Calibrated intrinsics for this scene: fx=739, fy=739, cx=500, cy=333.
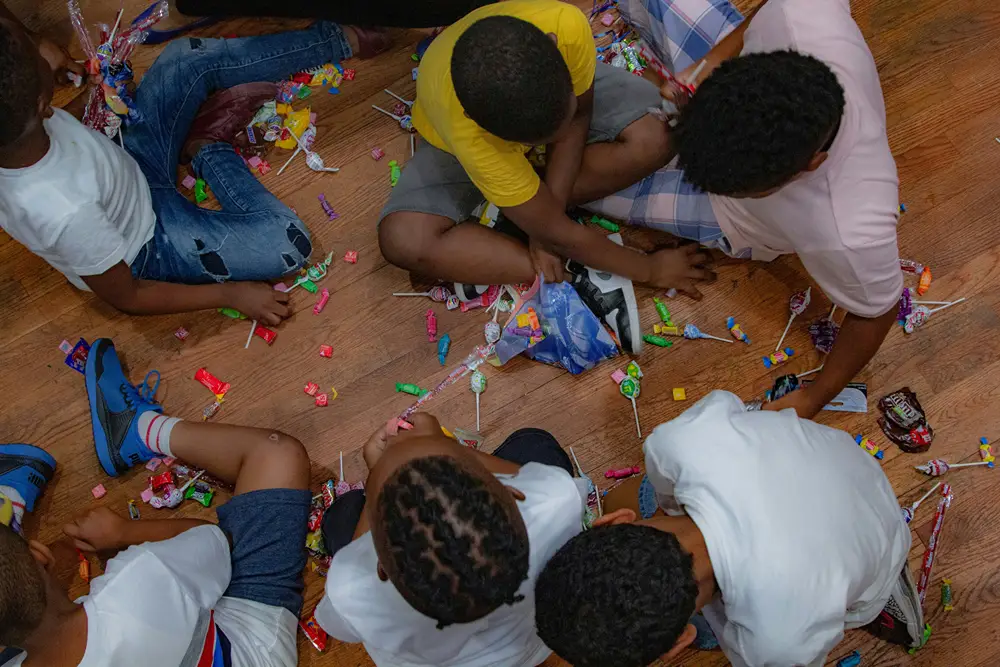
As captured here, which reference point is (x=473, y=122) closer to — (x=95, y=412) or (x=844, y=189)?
(x=844, y=189)

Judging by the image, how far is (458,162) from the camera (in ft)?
5.28

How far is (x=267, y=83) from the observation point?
179 centimetres

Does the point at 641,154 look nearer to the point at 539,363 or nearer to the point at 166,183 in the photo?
the point at 539,363

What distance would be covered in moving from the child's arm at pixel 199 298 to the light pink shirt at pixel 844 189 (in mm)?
1057

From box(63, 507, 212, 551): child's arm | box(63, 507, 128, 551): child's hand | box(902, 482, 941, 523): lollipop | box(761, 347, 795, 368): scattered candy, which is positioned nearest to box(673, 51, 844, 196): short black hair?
box(761, 347, 795, 368): scattered candy

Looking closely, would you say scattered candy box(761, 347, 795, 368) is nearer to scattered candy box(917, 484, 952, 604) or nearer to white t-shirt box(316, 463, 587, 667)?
scattered candy box(917, 484, 952, 604)

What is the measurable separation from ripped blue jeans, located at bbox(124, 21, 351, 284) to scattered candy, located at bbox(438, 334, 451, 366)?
37 centimetres

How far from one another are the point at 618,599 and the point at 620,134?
1.00 metres

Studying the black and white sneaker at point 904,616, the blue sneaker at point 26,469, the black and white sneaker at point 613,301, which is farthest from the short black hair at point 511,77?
the blue sneaker at point 26,469

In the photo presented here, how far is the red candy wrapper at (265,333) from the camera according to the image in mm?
1693

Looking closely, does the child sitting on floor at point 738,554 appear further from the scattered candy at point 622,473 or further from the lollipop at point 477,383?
the lollipop at point 477,383

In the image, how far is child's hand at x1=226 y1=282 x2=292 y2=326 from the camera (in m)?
1.66

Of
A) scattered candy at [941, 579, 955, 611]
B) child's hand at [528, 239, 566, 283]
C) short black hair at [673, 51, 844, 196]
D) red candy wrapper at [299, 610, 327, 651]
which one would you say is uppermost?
short black hair at [673, 51, 844, 196]

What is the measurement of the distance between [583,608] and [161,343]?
1.21m
